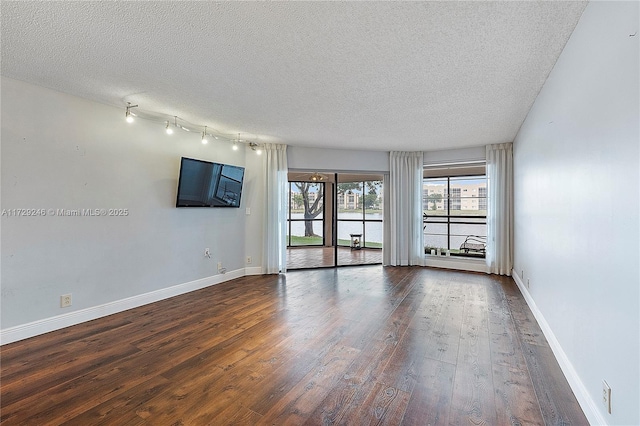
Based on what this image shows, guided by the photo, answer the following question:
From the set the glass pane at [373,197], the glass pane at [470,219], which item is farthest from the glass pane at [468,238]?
the glass pane at [373,197]

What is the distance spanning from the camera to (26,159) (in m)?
2.88

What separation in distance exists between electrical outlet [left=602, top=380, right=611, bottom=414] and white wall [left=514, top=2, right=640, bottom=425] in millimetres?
38

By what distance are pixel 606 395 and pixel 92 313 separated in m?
4.50

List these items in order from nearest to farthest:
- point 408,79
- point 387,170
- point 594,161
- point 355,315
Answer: point 594,161 → point 408,79 → point 355,315 → point 387,170

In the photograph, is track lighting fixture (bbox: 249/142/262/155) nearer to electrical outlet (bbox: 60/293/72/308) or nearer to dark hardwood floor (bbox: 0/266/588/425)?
dark hardwood floor (bbox: 0/266/588/425)

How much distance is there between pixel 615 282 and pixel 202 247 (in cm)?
470

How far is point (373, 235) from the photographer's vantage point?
8070mm

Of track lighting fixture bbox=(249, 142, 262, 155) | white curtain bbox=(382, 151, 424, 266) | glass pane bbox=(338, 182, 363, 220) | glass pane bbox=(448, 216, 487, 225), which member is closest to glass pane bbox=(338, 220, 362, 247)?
glass pane bbox=(338, 182, 363, 220)

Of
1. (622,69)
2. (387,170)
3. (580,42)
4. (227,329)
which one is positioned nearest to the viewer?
(622,69)

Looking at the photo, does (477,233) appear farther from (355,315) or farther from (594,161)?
(594,161)

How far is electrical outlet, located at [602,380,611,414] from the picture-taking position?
A: 1.52 meters

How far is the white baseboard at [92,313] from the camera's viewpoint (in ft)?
9.23

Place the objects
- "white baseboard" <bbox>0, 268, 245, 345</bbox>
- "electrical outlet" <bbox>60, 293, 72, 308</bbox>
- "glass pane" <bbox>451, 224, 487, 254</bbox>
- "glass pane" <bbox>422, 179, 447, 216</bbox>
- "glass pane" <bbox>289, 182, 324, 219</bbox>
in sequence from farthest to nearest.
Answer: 1. "glass pane" <bbox>289, 182, 324, 219</bbox>
2. "glass pane" <bbox>422, 179, 447, 216</bbox>
3. "glass pane" <bbox>451, 224, 487, 254</bbox>
4. "electrical outlet" <bbox>60, 293, 72, 308</bbox>
5. "white baseboard" <bbox>0, 268, 245, 345</bbox>

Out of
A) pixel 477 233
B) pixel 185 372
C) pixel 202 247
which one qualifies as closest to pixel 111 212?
pixel 202 247
